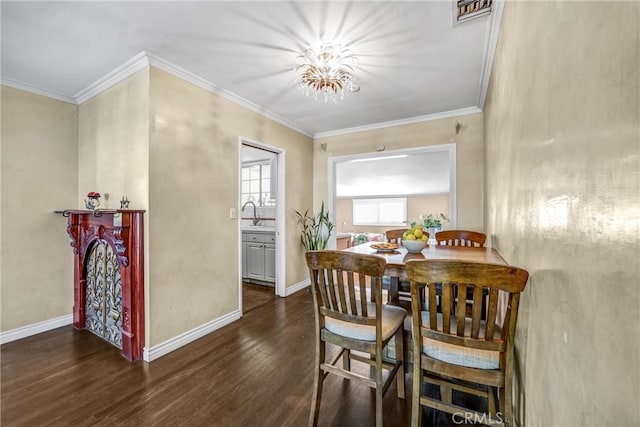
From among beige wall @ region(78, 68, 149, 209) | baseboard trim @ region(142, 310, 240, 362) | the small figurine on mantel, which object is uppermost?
beige wall @ region(78, 68, 149, 209)

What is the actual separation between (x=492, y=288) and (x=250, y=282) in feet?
13.7

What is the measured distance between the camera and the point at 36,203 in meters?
2.90

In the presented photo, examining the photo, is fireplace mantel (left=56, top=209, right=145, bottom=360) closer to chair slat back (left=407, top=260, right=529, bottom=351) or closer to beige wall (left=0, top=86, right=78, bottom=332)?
beige wall (left=0, top=86, right=78, bottom=332)

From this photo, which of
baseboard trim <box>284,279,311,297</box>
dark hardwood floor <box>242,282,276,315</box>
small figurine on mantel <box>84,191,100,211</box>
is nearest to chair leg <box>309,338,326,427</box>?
dark hardwood floor <box>242,282,276,315</box>

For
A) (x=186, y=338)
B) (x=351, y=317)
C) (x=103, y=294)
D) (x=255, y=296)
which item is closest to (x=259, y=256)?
(x=255, y=296)

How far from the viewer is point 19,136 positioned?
2.77 metres

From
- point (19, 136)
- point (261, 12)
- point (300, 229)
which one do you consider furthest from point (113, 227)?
point (300, 229)

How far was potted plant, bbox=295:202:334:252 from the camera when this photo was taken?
4371 millimetres

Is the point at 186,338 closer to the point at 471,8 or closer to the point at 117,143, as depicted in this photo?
the point at 117,143

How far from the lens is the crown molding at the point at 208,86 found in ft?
7.92

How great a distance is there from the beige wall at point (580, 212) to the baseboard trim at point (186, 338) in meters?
2.57

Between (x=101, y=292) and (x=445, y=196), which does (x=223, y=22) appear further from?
(x=445, y=196)

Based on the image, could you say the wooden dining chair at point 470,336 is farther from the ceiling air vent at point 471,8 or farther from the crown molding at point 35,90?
the crown molding at point 35,90

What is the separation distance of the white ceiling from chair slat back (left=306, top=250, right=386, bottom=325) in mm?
1613
